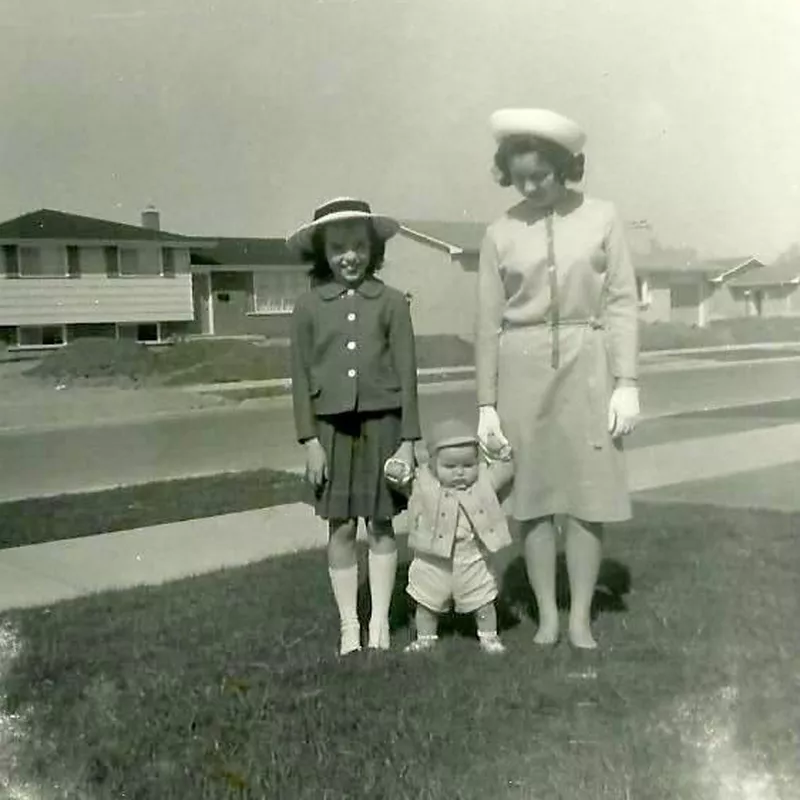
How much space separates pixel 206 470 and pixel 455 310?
9.13 ft

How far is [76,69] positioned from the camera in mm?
3293

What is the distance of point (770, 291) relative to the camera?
6105 mm

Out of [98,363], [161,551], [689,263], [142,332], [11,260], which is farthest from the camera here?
[689,263]

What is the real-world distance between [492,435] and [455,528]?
0.32 meters

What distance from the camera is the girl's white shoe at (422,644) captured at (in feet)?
11.1

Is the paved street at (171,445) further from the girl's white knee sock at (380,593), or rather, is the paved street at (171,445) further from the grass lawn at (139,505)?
the girl's white knee sock at (380,593)

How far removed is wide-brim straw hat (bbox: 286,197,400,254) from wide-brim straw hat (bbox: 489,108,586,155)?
0.45 meters

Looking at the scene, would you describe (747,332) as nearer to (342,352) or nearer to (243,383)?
(243,383)

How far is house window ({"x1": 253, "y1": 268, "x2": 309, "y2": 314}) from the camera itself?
491cm

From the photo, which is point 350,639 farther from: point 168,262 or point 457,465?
point 168,262

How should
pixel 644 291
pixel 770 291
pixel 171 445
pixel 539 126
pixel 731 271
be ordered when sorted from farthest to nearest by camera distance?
pixel 644 291
pixel 171 445
pixel 770 291
pixel 731 271
pixel 539 126

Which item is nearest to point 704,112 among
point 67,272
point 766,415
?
point 67,272

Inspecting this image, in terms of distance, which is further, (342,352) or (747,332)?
(747,332)

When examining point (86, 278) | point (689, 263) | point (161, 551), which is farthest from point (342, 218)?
point (689, 263)
